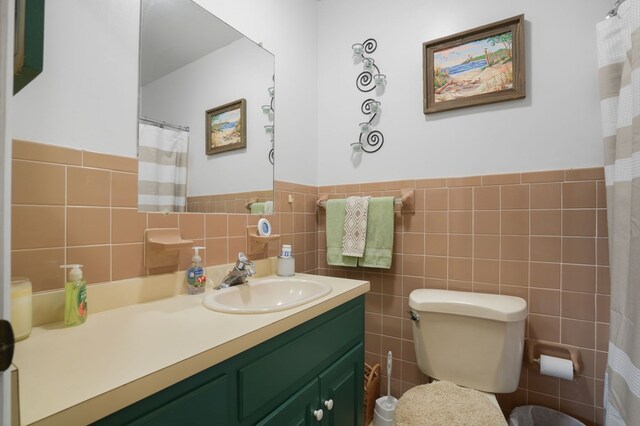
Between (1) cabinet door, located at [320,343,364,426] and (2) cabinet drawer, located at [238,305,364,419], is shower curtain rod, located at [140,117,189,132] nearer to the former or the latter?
(2) cabinet drawer, located at [238,305,364,419]

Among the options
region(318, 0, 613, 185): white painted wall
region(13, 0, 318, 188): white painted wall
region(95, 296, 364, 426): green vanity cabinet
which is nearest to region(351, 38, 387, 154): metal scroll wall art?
region(318, 0, 613, 185): white painted wall

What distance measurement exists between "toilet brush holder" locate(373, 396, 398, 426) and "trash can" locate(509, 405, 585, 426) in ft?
1.61

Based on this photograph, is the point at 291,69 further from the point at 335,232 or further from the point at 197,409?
the point at 197,409

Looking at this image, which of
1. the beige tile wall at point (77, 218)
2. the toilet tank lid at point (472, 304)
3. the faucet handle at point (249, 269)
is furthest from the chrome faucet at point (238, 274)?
the toilet tank lid at point (472, 304)

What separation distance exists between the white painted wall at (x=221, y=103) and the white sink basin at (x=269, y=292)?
0.41 meters

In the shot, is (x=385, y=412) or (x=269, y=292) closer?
(x=269, y=292)

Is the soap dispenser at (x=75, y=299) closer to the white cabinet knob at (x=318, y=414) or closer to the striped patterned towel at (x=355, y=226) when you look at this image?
the white cabinet knob at (x=318, y=414)

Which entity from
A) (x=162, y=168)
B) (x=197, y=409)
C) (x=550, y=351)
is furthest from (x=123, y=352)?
(x=550, y=351)

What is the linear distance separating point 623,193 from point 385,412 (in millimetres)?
1303

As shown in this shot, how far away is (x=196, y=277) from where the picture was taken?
102 centimetres

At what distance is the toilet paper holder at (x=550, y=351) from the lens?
121 centimetres

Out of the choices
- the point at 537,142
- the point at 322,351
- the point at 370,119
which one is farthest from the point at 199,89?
the point at 537,142

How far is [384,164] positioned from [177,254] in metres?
1.15

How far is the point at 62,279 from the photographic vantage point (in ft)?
2.50
